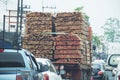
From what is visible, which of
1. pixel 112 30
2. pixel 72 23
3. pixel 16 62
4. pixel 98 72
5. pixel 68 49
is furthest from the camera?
pixel 112 30

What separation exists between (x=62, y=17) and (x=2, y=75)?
1396cm

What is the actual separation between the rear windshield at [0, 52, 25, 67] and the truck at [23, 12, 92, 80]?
37.5 feet

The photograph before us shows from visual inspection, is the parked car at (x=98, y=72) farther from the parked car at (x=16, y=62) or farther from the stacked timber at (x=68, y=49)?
the parked car at (x=16, y=62)

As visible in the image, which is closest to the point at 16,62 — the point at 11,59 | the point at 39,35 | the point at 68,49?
the point at 11,59

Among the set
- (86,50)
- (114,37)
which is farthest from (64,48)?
(114,37)

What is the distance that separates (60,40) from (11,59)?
1212 cm

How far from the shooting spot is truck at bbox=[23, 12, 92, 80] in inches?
896

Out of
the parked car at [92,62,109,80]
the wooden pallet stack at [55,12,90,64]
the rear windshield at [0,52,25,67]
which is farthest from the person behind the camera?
the parked car at [92,62,109,80]

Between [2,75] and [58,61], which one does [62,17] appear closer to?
[58,61]

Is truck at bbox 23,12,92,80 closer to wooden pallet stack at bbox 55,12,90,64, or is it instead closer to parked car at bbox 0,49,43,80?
wooden pallet stack at bbox 55,12,90,64

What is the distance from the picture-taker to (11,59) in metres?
11.0

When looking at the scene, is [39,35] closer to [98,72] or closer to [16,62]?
[98,72]

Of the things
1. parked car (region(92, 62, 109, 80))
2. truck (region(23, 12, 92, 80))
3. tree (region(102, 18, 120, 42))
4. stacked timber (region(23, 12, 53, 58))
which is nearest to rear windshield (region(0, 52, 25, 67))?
truck (region(23, 12, 92, 80))

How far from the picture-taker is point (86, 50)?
2517 cm
